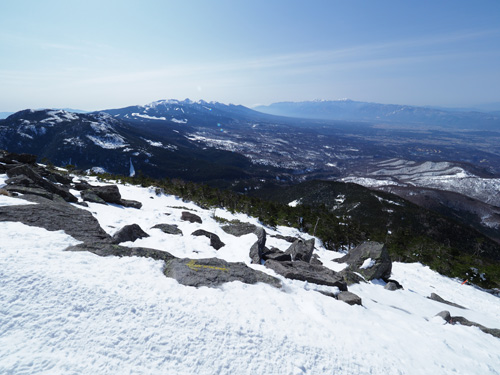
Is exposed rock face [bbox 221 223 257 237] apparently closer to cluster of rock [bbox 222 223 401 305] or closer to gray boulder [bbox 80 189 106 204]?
cluster of rock [bbox 222 223 401 305]

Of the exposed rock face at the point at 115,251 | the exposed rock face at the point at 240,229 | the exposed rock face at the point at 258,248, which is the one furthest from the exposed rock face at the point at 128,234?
the exposed rock face at the point at 240,229

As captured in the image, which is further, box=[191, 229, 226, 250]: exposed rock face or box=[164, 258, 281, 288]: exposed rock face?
box=[191, 229, 226, 250]: exposed rock face

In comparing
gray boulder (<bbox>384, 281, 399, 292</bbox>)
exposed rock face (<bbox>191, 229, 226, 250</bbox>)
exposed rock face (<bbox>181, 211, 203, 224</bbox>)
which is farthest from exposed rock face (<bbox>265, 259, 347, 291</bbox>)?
exposed rock face (<bbox>181, 211, 203, 224</bbox>)

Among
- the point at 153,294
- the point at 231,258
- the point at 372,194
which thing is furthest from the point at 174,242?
the point at 372,194

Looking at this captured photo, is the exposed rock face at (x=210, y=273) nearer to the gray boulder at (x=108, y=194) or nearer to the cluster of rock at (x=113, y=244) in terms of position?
the cluster of rock at (x=113, y=244)

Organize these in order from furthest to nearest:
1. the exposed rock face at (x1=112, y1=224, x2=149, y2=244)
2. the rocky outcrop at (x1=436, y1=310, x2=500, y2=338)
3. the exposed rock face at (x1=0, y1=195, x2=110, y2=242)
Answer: the exposed rock face at (x1=112, y1=224, x2=149, y2=244), the rocky outcrop at (x1=436, y1=310, x2=500, y2=338), the exposed rock face at (x1=0, y1=195, x2=110, y2=242)

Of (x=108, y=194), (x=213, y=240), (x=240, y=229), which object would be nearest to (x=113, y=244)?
(x=213, y=240)

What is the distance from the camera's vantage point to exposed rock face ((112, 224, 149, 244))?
13386 millimetres

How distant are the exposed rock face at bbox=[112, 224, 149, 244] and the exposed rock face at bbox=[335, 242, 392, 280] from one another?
59.7ft

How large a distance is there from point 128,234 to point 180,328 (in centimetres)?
966

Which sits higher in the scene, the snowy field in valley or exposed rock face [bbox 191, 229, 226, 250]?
the snowy field in valley

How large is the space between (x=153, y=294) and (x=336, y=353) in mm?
6496

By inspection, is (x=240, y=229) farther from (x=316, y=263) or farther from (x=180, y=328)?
(x=180, y=328)

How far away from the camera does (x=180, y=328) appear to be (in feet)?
21.3
